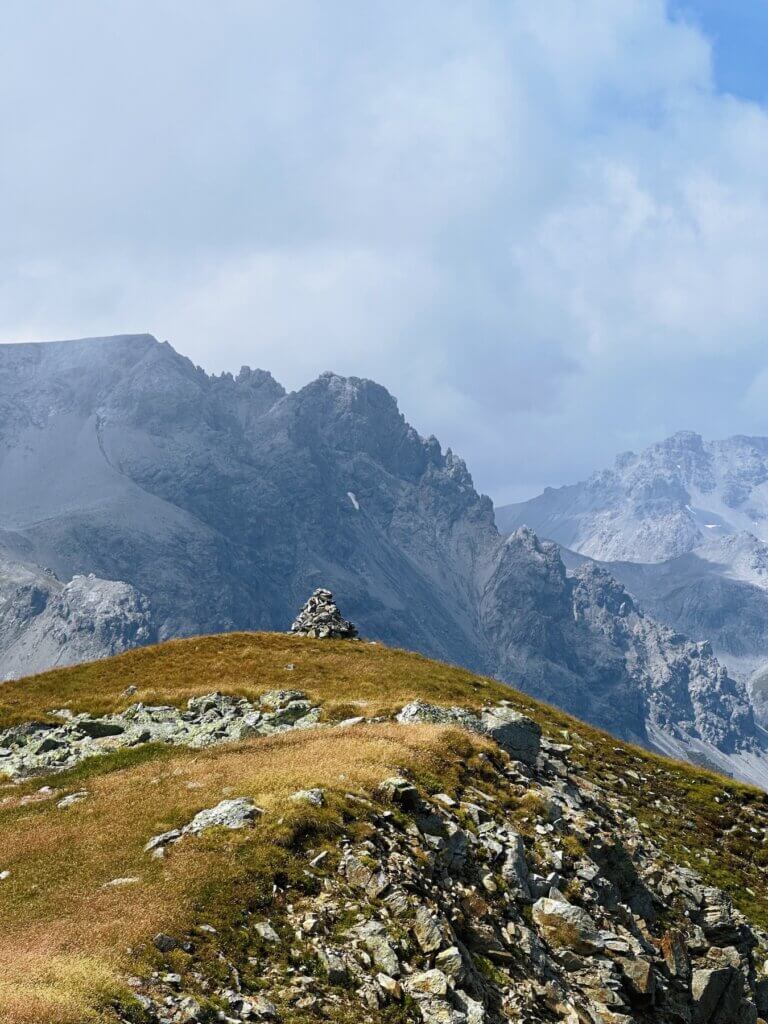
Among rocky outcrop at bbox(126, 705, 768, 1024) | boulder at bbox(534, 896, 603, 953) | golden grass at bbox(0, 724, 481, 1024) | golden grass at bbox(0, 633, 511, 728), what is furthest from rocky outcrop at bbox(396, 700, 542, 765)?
boulder at bbox(534, 896, 603, 953)

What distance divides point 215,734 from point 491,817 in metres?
18.5

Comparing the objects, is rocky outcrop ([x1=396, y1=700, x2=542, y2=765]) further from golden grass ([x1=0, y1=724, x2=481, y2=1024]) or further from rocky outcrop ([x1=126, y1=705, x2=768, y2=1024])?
golden grass ([x1=0, y1=724, x2=481, y2=1024])

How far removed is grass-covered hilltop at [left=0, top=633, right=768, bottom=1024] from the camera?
56.2ft

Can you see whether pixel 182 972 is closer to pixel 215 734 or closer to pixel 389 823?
pixel 389 823

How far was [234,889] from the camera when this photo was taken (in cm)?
1955

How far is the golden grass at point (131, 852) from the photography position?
15.6m

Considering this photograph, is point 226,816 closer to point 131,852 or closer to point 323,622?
point 131,852

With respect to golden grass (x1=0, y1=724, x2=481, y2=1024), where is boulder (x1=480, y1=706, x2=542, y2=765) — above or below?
above

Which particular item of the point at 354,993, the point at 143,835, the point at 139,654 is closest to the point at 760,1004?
the point at 354,993

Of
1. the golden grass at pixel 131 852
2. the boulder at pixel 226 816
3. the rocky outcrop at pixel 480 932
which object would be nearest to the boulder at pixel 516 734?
the rocky outcrop at pixel 480 932

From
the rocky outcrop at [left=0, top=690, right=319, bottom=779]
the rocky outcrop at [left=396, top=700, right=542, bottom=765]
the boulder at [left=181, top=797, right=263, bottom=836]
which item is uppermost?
the rocky outcrop at [left=396, top=700, right=542, bottom=765]

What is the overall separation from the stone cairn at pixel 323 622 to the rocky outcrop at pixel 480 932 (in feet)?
127

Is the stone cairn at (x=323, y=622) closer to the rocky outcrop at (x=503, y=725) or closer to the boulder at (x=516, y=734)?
the rocky outcrop at (x=503, y=725)

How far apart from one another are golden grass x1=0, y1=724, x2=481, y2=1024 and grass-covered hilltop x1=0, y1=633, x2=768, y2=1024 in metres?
0.08
